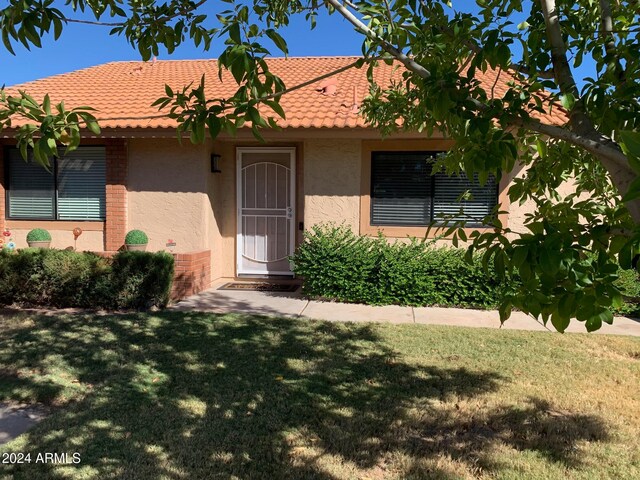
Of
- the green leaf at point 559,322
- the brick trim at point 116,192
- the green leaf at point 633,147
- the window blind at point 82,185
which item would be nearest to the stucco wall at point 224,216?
the brick trim at point 116,192

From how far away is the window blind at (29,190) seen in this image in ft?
30.9

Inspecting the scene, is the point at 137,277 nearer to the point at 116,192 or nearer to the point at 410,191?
the point at 116,192

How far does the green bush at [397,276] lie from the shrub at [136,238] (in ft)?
9.71

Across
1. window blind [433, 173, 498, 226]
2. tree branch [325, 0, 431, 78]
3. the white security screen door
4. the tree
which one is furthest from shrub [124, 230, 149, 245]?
A: tree branch [325, 0, 431, 78]

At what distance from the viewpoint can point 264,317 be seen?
22.7 ft

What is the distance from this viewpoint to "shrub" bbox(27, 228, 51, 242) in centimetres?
891

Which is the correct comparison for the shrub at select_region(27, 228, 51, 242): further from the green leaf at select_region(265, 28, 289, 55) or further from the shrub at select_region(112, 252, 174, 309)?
→ the green leaf at select_region(265, 28, 289, 55)

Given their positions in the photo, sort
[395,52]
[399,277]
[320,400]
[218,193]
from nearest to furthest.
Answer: [395,52]
[320,400]
[399,277]
[218,193]

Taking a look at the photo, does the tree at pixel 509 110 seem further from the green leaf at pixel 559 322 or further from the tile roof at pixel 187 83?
the tile roof at pixel 187 83

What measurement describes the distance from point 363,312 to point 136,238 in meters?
4.18

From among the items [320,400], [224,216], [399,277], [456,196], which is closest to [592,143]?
[320,400]

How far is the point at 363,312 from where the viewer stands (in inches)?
288

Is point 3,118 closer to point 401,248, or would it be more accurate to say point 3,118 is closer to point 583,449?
point 583,449

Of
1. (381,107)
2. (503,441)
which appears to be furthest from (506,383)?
(381,107)
